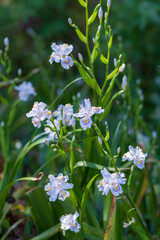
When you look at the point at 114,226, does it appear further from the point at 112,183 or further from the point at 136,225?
the point at 112,183

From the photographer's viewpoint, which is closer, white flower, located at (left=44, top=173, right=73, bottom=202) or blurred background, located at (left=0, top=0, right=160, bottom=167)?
white flower, located at (left=44, top=173, right=73, bottom=202)

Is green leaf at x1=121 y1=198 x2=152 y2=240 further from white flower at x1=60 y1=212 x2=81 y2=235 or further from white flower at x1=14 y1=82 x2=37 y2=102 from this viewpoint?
white flower at x1=14 y1=82 x2=37 y2=102

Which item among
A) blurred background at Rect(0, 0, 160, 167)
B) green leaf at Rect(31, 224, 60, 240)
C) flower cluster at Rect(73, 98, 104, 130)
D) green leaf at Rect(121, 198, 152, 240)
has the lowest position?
green leaf at Rect(121, 198, 152, 240)

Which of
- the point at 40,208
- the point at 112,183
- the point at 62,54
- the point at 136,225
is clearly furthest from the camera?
the point at 40,208

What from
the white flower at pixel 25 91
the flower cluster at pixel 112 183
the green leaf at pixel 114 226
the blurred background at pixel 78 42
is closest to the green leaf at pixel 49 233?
the green leaf at pixel 114 226

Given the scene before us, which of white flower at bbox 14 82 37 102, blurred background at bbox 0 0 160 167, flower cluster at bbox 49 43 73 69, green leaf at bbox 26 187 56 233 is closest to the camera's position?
flower cluster at bbox 49 43 73 69

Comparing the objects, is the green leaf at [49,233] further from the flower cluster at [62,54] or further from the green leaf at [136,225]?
the flower cluster at [62,54]

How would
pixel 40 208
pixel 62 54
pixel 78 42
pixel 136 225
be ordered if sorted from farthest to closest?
pixel 78 42 → pixel 40 208 → pixel 136 225 → pixel 62 54

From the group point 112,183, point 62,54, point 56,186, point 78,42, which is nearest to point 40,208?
point 56,186

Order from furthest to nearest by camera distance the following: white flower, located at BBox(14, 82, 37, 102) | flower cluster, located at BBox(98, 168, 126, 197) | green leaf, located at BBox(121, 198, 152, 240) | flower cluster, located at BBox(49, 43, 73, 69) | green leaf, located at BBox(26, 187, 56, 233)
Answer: white flower, located at BBox(14, 82, 37, 102) → green leaf, located at BBox(26, 187, 56, 233) → green leaf, located at BBox(121, 198, 152, 240) → flower cluster, located at BBox(49, 43, 73, 69) → flower cluster, located at BBox(98, 168, 126, 197)

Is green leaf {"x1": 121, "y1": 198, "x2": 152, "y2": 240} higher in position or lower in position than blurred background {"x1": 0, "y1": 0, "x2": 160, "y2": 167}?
lower

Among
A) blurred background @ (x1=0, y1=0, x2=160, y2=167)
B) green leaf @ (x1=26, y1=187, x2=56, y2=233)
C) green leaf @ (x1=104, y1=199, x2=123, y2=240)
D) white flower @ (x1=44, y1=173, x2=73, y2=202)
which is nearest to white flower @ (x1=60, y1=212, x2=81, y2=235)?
white flower @ (x1=44, y1=173, x2=73, y2=202)
